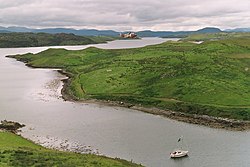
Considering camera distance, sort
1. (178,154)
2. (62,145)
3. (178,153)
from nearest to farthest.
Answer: (178,154) < (178,153) < (62,145)

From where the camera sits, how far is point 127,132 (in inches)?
2874

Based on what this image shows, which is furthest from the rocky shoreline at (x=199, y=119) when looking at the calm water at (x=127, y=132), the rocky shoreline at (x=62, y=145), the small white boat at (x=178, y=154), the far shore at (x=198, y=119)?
the rocky shoreline at (x=62, y=145)

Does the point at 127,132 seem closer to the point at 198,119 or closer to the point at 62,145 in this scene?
the point at 62,145

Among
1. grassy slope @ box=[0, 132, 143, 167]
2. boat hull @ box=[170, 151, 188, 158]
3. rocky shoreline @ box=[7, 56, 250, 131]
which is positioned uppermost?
grassy slope @ box=[0, 132, 143, 167]

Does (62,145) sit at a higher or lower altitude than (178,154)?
lower

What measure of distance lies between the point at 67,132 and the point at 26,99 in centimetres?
4170

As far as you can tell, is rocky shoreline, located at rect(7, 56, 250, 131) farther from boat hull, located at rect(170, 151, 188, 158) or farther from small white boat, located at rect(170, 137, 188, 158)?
boat hull, located at rect(170, 151, 188, 158)

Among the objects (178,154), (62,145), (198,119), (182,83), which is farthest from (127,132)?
(182,83)

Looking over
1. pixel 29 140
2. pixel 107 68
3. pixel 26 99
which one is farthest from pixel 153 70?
pixel 29 140

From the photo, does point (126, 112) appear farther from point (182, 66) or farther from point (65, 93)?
point (182, 66)

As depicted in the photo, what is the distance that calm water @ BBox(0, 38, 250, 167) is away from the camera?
58531mm

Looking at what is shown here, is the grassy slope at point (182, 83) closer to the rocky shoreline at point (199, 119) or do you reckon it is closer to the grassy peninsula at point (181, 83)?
the grassy peninsula at point (181, 83)

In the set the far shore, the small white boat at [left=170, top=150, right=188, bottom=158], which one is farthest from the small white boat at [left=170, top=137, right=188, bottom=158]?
the far shore

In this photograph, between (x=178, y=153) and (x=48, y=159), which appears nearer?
→ (x=48, y=159)
